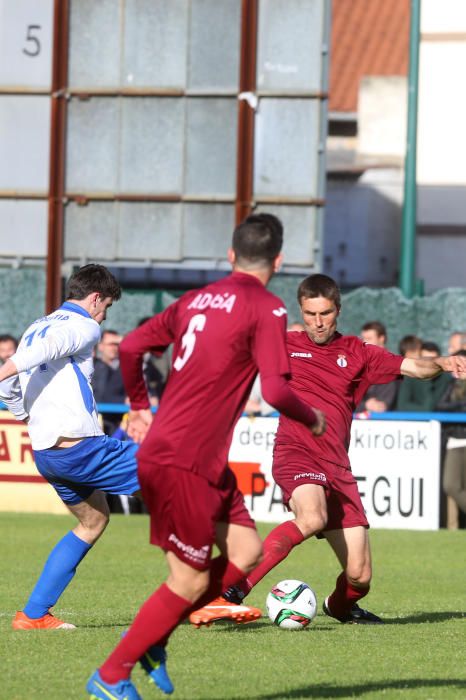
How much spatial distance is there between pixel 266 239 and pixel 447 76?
3172 centimetres

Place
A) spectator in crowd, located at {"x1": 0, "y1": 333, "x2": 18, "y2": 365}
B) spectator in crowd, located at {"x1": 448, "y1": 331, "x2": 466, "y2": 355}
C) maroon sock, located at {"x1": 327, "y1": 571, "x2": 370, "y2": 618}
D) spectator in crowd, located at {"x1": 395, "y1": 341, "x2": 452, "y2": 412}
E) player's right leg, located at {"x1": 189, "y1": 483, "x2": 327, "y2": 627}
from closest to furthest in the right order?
player's right leg, located at {"x1": 189, "y1": 483, "x2": 327, "y2": 627}
maroon sock, located at {"x1": 327, "y1": 571, "x2": 370, "y2": 618}
spectator in crowd, located at {"x1": 448, "y1": 331, "x2": 466, "y2": 355}
spectator in crowd, located at {"x1": 395, "y1": 341, "x2": 452, "y2": 412}
spectator in crowd, located at {"x1": 0, "y1": 333, "x2": 18, "y2": 365}

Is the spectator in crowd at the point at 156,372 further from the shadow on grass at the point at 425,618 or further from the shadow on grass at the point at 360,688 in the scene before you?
the shadow on grass at the point at 360,688

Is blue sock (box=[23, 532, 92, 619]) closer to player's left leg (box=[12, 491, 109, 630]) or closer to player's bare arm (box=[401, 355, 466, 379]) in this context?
player's left leg (box=[12, 491, 109, 630])

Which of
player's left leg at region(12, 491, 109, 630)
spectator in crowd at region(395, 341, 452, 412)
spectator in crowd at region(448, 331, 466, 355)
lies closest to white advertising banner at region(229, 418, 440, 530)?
spectator in crowd at region(395, 341, 452, 412)

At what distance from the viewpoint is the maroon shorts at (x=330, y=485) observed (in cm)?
→ 877

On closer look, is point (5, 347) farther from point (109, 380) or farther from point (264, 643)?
point (264, 643)

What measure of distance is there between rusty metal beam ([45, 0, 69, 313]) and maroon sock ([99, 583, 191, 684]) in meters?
13.9

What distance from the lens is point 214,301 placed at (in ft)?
20.7

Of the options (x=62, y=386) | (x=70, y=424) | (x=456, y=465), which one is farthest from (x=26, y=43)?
(x=70, y=424)

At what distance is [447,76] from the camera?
37.1 m

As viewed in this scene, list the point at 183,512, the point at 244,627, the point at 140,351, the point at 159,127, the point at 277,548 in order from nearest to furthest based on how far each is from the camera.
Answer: the point at 183,512
the point at 140,351
the point at 277,548
the point at 244,627
the point at 159,127

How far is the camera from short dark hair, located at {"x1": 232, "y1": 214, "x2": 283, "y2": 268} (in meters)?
6.37

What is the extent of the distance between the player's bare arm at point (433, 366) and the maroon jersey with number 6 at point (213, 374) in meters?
2.40

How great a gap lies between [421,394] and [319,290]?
8446 mm
